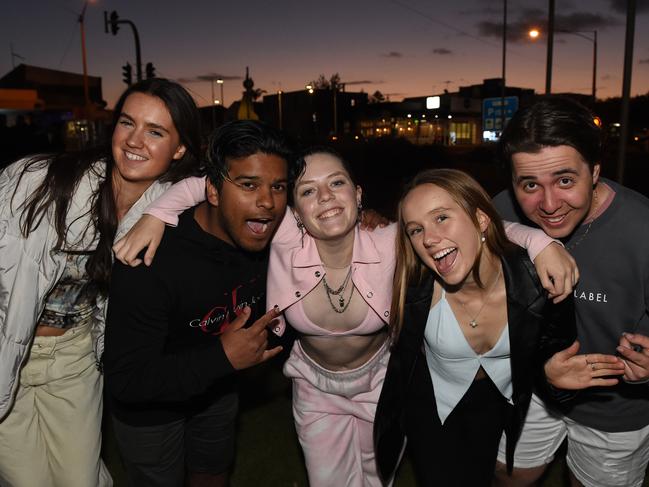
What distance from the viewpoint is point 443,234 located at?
2.79 metres

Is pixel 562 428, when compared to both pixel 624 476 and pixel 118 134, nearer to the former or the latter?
pixel 624 476

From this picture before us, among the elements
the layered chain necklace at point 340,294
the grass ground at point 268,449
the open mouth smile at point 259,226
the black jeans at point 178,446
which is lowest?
the grass ground at point 268,449

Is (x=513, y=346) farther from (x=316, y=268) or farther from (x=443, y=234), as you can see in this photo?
(x=316, y=268)

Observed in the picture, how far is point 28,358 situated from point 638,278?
321 centimetres

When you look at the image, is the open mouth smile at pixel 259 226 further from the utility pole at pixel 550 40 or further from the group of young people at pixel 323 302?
the utility pole at pixel 550 40

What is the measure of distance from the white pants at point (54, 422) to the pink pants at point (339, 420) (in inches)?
49.2

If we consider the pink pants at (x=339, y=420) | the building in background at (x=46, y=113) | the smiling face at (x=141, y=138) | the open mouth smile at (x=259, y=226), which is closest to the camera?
the open mouth smile at (x=259, y=226)

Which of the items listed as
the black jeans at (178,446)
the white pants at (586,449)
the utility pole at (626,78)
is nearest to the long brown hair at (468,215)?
the white pants at (586,449)

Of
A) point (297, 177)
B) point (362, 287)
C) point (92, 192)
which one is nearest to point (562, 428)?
point (362, 287)

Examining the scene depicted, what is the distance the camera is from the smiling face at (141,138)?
119 inches

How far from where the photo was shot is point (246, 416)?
16.0 feet

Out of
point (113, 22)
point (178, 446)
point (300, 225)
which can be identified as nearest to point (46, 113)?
point (113, 22)

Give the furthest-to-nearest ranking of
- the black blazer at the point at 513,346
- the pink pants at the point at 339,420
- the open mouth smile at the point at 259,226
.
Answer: the pink pants at the point at 339,420 < the open mouth smile at the point at 259,226 < the black blazer at the point at 513,346

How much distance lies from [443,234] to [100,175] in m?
1.90
